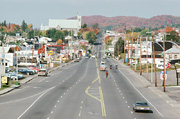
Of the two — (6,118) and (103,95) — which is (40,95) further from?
(6,118)

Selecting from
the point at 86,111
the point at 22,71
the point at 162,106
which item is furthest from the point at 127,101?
the point at 22,71

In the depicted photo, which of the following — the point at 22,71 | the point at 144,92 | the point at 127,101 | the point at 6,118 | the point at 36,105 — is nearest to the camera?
the point at 6,118

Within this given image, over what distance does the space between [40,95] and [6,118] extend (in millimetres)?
18340

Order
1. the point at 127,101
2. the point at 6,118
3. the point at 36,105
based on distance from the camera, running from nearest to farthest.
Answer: the point at 6,118, the point at 36,105, the point at 127,101

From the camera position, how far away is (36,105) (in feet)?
148

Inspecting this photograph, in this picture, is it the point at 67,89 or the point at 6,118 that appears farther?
the point at 67,89

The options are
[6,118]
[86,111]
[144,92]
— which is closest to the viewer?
[6,118]

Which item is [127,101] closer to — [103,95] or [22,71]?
[103,95]

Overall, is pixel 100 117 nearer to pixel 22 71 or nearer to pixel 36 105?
pixel 36 105

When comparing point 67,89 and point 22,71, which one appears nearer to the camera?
point 67,89

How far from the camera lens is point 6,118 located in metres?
36.2

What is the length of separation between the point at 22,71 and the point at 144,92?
141ft

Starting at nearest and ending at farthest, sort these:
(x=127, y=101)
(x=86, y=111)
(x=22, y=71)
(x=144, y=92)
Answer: (x=86, y=111), (x=127, y=101), (x=144, y=92), (x=22, y=71)

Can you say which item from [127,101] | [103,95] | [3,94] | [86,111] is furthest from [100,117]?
[3,94]
